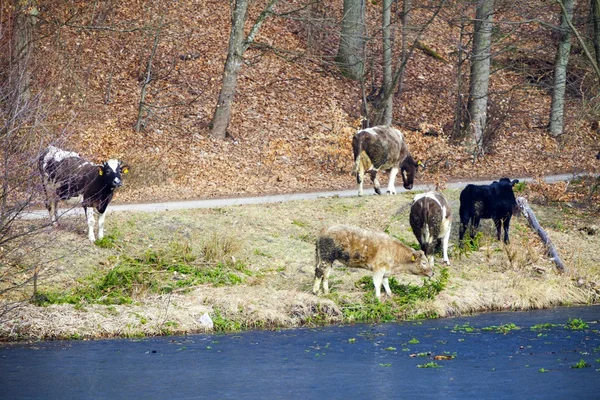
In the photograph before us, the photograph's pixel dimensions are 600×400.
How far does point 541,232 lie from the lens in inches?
859

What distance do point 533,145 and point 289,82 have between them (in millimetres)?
9538

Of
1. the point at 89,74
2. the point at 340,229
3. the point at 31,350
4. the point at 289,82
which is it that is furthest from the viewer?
the point at 289,82

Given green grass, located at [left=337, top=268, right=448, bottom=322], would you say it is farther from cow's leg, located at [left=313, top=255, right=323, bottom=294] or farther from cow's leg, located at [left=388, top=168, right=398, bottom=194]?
cow's leg, located at [left=388, top=168, right=398, bottom=194]

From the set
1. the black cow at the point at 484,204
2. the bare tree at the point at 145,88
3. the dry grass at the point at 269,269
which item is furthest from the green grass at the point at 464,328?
the bare tree at the point at 145,88

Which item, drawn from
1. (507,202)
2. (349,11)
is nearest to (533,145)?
(349,11)

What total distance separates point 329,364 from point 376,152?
11219 mm

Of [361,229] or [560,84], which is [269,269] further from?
[560,84]

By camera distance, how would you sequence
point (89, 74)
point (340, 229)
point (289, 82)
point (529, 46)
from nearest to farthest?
point (340, 229), point (89, 74), point (289, 82), point (529, 46)

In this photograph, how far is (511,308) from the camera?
18906 millimetres

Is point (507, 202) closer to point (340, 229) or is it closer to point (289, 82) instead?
point (340, 229)

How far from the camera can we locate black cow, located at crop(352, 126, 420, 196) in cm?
2470

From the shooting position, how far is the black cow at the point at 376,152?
2470cm

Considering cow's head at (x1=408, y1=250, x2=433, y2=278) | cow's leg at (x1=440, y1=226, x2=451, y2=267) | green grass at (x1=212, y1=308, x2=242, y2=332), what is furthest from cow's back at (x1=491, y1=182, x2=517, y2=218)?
green grass at (x1=212, y1=308, x2=242, y2=332)

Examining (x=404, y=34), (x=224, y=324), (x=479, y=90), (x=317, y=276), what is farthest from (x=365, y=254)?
(x=404, y=34)
